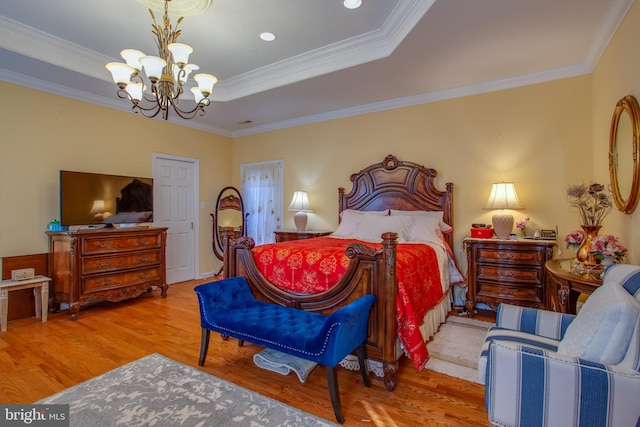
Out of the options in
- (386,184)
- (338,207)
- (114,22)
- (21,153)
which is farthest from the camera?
(338,207)

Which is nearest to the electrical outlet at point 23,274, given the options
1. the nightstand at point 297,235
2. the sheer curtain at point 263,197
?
the nightstand at point 297,235

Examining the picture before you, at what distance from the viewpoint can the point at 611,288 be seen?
4.75ft

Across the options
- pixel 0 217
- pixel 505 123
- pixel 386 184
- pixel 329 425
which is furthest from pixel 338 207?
pixel 0 217

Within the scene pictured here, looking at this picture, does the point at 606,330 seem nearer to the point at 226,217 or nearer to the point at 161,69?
the point at 161,69

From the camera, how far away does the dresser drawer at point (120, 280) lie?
372cm

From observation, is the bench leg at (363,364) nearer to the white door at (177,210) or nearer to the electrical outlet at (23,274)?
the electrical outlet at (23,274)

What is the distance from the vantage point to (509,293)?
3.36m

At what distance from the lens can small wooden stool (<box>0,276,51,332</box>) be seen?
320cm

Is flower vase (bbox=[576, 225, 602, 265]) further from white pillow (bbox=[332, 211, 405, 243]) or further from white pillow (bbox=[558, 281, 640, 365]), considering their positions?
white pillow (bbox=[332, 211, 405, 243])

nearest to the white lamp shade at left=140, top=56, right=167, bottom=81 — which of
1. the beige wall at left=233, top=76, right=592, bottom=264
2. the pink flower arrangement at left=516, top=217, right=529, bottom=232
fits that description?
the beige wall at left=233, top=76, right=592, bottom=264

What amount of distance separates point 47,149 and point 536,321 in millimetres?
5241

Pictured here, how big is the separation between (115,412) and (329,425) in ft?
4.28

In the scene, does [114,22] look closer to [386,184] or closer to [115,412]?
[115,412]

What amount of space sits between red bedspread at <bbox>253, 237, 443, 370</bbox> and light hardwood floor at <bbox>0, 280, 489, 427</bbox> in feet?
0.91
